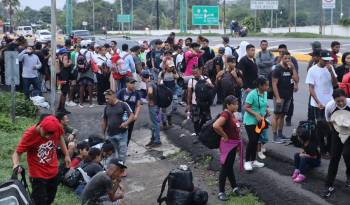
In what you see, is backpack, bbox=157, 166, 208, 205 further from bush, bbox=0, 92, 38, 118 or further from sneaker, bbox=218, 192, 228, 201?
bush, bbox=0, 92, 38, 118

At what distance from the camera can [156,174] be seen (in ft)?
39.1

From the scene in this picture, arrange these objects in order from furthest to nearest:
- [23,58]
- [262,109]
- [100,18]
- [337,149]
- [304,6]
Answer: [304,6] → [100,18] → [23,58] → [262,109] → [337,149]

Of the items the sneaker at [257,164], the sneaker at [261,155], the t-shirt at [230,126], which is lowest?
the sneaker at [257,164]

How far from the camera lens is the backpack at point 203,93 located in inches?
493

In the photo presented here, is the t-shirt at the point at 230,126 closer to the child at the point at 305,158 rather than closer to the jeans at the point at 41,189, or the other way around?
the child at the point at 305,158

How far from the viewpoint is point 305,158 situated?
9680 mm

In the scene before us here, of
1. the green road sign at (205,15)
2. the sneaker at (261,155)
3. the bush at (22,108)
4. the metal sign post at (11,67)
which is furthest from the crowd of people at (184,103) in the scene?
the green road sign at (205,15)

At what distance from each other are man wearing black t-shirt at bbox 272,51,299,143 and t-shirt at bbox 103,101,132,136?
287 cm

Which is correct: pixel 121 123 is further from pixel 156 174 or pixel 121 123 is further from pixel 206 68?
pixel 206 68

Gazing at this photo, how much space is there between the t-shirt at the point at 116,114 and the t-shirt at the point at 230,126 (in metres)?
2.32

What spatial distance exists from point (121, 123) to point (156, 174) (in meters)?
1.60

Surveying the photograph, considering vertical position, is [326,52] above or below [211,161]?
above

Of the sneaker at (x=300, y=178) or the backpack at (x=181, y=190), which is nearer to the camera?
the backpack at (x=181, y=190)

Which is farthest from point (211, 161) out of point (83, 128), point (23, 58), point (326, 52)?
point (23, 58)
